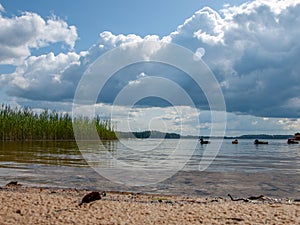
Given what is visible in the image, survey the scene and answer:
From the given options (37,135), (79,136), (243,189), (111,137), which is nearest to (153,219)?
(243,189)

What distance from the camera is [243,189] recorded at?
1112 centimetres

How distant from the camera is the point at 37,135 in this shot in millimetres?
59344

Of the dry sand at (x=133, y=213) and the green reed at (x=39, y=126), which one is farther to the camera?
the green reed at (x=39, y=126)

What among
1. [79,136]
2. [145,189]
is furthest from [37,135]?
[145,189]

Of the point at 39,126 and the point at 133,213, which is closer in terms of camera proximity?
the point at 133,213

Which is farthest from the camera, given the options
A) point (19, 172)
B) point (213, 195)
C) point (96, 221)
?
point (19, 172)

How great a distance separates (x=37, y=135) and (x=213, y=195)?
54.0 meters

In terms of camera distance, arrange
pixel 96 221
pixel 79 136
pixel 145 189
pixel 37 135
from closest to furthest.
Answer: pixel 96 221, pixel 145 189, pixel 37 135, pixel 79 136

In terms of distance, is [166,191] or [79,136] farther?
[79,136]

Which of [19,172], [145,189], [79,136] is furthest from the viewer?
[79,136]

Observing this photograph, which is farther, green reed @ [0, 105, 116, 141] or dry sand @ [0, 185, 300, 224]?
green reed @ [0, 105, 116, 141]

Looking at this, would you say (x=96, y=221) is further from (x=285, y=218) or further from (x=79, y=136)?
(x=79, y=136)

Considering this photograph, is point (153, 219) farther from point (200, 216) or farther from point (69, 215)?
point (69, 215)

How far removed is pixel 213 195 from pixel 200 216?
4.00 m
